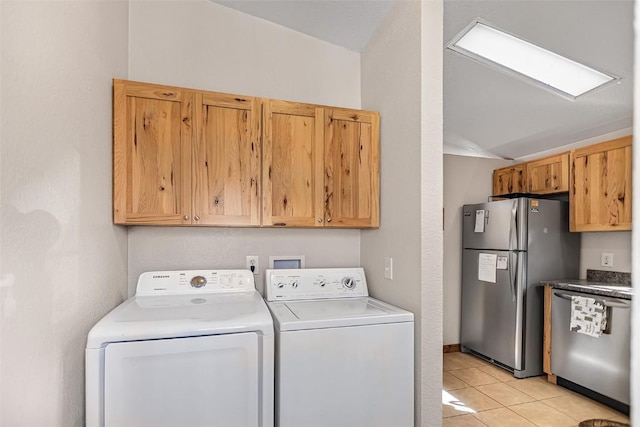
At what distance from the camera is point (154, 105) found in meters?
1.79

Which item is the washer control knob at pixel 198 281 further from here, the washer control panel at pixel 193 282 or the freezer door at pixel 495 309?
the freezer door at pixel 495 309

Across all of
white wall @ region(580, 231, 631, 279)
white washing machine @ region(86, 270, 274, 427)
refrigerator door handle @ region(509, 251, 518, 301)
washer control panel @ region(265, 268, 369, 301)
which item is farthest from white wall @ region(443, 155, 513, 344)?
white washing machine @ region(86, 270, 274, 427)

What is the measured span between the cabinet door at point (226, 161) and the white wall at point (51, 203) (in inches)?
17.2

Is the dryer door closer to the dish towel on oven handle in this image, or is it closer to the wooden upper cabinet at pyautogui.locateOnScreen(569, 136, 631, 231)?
the dish towel on oven handle

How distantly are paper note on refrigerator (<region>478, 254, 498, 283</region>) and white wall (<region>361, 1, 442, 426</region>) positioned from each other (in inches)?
75.8

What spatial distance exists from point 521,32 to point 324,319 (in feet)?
7.17

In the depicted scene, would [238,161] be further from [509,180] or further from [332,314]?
[509,180]

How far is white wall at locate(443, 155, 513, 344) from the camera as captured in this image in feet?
12.6

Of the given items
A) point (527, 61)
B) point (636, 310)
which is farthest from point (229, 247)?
point (527, 61)

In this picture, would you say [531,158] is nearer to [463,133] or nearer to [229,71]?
[463,133]

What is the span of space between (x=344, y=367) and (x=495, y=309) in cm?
248

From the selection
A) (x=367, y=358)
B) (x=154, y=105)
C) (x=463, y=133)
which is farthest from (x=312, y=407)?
(x=463, y=133)

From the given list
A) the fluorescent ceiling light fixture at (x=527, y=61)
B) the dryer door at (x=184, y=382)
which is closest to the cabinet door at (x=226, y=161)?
the dryer door at (x=184, y=382)

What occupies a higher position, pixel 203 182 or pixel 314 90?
pixel 314 90
